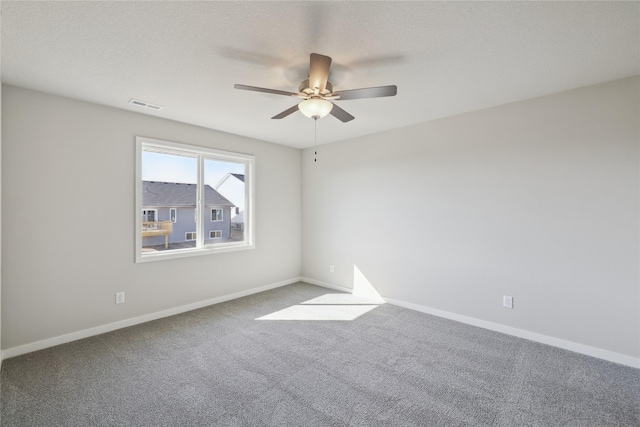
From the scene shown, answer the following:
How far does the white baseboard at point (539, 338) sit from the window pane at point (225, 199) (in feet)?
9.44

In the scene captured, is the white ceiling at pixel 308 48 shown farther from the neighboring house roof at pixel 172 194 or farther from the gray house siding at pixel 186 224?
the gray house siding at pixel 186 224

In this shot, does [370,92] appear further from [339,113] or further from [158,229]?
[158,229]

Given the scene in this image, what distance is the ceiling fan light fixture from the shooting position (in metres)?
2.24

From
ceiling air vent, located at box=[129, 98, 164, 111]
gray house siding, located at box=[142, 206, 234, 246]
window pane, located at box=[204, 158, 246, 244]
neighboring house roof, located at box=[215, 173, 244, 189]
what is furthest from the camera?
neighboring house roof, located at box=[215, 173, 244, 189]

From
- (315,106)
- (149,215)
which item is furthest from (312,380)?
(149,215)

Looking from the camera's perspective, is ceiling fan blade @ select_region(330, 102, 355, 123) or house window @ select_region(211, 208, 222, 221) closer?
ceiling fan blade @ select_region(330, 102, 355, 123)

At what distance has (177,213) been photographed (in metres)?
3.86

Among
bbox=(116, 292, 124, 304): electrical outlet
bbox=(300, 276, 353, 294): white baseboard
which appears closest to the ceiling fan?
bbox=(116, 292, 124, 304): electrical outlet

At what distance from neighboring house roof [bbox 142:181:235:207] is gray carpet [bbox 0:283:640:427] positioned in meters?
1.52

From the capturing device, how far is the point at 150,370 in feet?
7.87

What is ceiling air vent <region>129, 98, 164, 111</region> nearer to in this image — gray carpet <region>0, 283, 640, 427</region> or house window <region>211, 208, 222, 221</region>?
house window <region>211, 208, 222, 221</region>

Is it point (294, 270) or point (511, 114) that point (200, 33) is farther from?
point (294, 270)

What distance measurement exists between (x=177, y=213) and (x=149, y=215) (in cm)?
36

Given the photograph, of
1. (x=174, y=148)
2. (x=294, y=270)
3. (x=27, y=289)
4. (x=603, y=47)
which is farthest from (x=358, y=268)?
(x=27, y=289)
